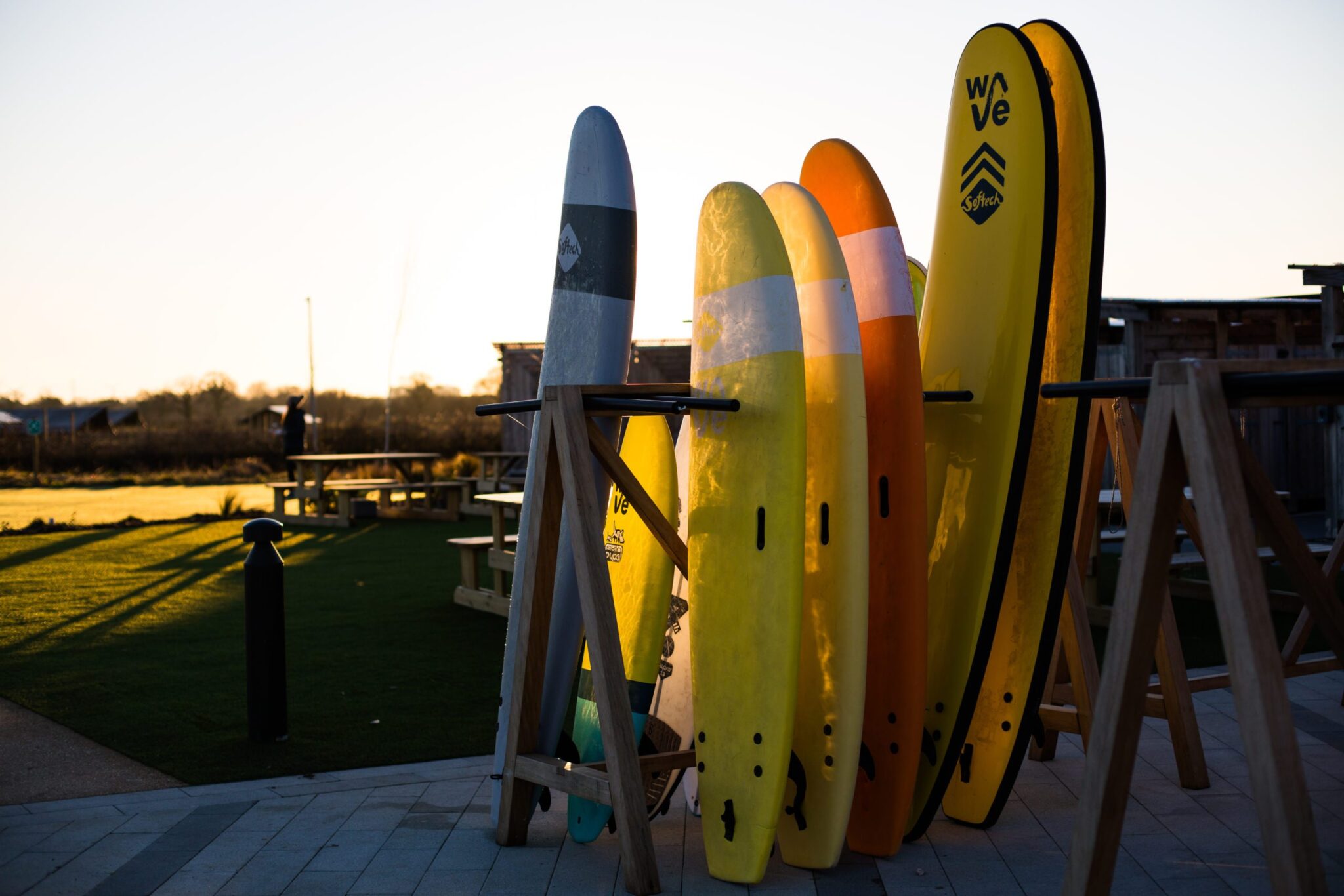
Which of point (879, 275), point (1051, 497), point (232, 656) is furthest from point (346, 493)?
point (1051, 497)

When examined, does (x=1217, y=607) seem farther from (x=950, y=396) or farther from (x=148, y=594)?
(x=148, y=594)

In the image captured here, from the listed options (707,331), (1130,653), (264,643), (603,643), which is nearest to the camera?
(1130,653)

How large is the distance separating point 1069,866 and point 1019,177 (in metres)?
2.07

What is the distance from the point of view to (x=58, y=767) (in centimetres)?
425

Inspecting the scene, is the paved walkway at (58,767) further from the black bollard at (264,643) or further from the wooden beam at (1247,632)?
the wooden beam at (1247,632)

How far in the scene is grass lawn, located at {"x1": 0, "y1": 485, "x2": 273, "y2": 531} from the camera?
14094mm

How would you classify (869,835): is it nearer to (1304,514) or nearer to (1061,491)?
(1061,491)

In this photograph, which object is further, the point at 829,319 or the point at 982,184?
the point at 982,184

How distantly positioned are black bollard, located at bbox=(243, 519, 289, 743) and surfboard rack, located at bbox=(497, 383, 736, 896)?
1.50 meters

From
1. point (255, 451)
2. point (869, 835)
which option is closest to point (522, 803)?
point (869, 835)

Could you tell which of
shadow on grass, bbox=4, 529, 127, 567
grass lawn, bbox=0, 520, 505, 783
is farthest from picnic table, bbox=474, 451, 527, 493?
shadow on grass, bbox=4, 529, 127, 567

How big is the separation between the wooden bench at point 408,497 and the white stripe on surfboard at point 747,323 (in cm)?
1032

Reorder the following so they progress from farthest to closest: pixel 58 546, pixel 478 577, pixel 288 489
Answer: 1. pixel 288 489
2. pixel 58 546
3. pixel 478 577

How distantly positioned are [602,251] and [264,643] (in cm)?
221
